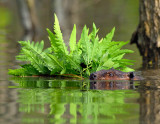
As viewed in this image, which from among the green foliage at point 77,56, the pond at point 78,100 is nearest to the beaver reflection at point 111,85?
the pond at point 78,100

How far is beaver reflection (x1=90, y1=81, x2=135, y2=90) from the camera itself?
7.05m

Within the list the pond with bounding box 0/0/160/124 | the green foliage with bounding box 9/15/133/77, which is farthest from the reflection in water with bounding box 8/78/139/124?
the green foliage with bounding box 9/15/133/77

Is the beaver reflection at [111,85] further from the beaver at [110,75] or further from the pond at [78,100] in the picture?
the beaver at [110,75]

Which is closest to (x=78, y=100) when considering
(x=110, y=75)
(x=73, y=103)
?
(x=73, y=103)

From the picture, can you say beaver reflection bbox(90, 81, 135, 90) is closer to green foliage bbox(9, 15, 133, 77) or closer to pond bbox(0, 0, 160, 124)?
pond bbox(0, 0, 160, 124)

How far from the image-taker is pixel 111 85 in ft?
23.7

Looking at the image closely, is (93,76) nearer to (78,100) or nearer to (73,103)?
(78,100)

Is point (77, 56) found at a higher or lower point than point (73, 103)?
higher

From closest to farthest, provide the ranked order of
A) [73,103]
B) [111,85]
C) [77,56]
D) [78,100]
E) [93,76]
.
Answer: [73,103] → [78,100] → [111,85] → [93,76] → [77,56]

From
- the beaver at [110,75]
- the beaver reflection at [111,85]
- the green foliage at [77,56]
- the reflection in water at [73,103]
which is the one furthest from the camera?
the green foliage at [77,56]

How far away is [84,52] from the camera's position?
7734 mm

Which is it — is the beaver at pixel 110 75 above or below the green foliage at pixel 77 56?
below

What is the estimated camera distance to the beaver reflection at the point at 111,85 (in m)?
A: 7.05

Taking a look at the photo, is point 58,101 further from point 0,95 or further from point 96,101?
point 0,95
